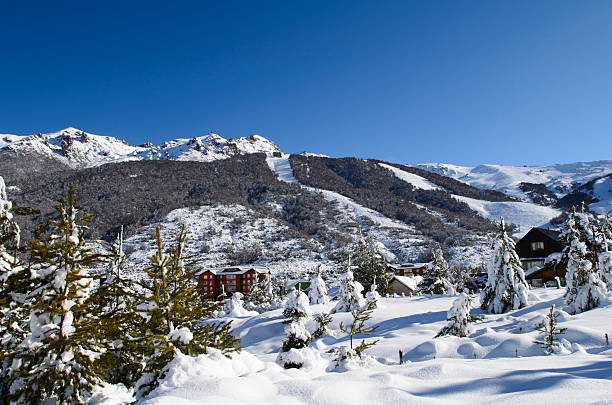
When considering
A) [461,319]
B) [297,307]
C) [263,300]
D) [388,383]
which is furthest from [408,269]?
[388,383]

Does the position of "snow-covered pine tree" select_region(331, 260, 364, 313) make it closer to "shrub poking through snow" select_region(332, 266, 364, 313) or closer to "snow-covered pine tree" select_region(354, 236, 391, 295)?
"shrub poking through snow" select_region(332, 266, 364, 313)

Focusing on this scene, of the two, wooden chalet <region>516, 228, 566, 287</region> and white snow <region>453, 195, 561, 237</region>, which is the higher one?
white snow <region>453, 195, 561, 237</region>

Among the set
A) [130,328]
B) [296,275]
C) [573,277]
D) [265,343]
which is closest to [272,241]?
[296,275]

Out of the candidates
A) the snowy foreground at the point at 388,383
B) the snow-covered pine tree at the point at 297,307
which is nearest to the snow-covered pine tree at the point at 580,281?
the snowy foreground at the point at 388,383

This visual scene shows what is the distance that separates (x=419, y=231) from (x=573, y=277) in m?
118

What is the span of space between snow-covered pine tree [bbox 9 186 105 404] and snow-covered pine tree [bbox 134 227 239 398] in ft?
3.15

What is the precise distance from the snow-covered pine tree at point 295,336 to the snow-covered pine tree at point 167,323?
3.30 m

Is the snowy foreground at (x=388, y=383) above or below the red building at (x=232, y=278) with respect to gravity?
above

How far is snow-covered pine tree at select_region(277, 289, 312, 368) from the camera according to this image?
37.2ft

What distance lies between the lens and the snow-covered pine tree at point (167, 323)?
23.7 feet

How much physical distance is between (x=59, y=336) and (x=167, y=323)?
215 centimetres

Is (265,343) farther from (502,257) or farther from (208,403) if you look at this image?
(208,403)

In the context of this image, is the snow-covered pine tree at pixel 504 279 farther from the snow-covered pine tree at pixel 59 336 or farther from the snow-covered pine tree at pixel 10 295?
the snow-covered pine tree at pixel 10 295

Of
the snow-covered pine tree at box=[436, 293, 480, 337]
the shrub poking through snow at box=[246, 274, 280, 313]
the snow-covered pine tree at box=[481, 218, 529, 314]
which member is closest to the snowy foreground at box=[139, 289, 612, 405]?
the snow-covered pine tree at box=[436, 293, 480, 337]
